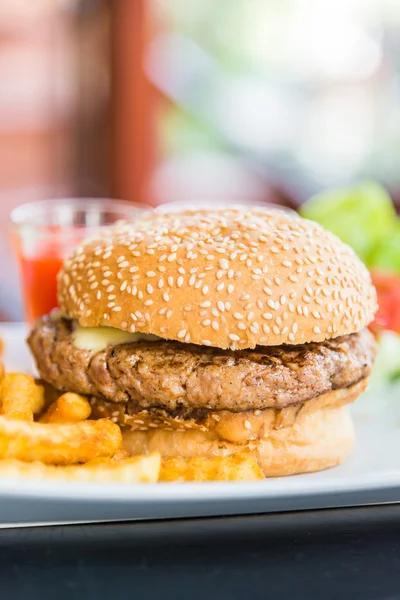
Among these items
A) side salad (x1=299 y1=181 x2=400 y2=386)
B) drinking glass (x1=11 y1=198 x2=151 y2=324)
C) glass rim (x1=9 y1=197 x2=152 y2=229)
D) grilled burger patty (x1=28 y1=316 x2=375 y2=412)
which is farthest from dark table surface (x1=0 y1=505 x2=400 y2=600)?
glass rim (x1=9 y1=197 x2=152 y2=229)

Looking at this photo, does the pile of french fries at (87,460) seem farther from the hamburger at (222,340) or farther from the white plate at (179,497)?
the hamburger at (222,340)

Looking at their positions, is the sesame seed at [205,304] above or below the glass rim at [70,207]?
above

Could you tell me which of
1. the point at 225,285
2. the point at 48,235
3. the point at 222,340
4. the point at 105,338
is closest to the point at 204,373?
the point at 222,340

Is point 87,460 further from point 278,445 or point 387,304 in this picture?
point 387,304

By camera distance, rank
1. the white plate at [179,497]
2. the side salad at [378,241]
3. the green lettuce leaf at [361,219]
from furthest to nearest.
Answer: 1. the green lettuce leaf at [361,219]
2. the side salad at [378,241]
3. the white plate at [179,497]

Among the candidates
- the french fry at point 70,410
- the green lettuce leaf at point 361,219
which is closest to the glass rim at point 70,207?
the green lettuce leaf at point 361,219

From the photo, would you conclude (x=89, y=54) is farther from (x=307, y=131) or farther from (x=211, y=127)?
(x=307, y=131)

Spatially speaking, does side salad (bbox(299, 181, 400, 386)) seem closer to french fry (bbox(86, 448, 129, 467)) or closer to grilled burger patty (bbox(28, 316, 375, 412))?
grilled burger patty (bbox(28, 316, 375, 412))

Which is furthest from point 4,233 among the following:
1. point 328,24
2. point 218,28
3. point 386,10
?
point 386,10
